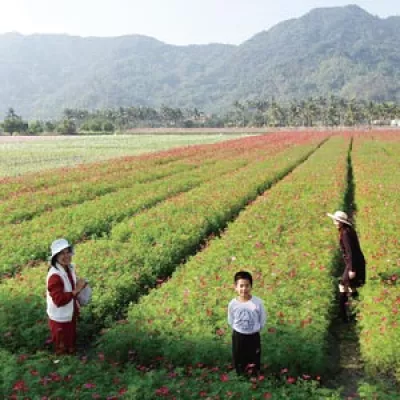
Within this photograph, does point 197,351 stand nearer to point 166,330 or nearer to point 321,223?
point 166,330

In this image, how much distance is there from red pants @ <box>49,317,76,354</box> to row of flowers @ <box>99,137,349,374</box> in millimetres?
590

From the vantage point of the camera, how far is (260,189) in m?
22.9

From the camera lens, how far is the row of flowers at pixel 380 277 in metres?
7.71

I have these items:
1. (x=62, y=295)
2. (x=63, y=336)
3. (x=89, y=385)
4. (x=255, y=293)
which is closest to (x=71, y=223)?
(x=255, y=293)

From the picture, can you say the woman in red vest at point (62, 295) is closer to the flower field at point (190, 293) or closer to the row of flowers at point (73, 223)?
the flower field at point (190, 293)

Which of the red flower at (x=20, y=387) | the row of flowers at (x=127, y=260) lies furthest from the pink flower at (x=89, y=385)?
the row of flowers at (x=127, y=260)

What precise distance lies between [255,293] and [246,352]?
2.52 metres

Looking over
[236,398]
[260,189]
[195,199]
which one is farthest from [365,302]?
[260,189]

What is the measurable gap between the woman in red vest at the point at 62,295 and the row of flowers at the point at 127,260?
3.23 ft

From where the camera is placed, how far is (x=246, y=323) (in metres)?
6.85

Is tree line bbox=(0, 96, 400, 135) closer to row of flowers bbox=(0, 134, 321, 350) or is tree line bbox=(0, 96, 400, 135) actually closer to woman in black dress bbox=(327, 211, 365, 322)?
row of flowers bbox=(0, 134, 321, 350)

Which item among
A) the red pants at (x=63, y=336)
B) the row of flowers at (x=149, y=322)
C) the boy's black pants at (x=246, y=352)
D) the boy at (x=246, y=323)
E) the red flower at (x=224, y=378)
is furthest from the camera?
the red pants at (x=63, y=336)

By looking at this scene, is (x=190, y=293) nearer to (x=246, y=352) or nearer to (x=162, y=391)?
(x=246, y=352)

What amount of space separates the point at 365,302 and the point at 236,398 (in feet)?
13.5
